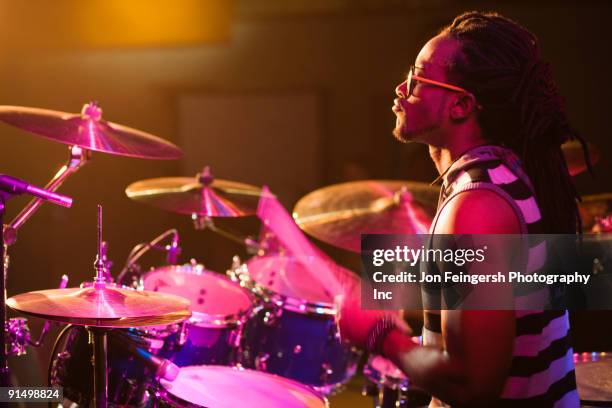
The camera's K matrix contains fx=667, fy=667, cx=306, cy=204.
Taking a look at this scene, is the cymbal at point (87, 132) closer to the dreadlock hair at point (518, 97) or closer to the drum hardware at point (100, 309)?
the drum hardware at point (100, 309)

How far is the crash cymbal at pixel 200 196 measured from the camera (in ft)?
10.1

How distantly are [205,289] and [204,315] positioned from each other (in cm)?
40

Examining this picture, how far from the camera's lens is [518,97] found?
56.1 inches

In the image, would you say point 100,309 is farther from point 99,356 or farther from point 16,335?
point 16,335

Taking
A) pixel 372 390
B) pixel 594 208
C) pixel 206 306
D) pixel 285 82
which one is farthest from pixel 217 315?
pixel 285 82

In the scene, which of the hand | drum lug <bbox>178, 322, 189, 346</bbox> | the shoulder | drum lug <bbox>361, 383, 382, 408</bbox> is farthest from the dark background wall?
the shoulder

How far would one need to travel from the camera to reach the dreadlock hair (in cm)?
141

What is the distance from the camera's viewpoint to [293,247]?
6.09 ft

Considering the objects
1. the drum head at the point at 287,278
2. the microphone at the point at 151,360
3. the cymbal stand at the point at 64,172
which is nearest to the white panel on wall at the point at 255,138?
the drum head at the point at 287,278

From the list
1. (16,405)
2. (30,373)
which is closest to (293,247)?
(16,405)

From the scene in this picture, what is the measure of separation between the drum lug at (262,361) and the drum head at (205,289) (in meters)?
0.29

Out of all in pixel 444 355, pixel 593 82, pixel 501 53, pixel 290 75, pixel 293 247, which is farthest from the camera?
pixel 290 75

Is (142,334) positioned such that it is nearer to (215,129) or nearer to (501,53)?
(501,53)

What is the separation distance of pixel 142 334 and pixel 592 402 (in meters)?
1.45
